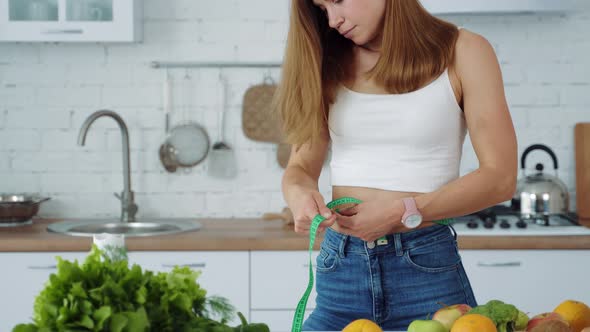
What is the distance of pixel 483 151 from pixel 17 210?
2031mm

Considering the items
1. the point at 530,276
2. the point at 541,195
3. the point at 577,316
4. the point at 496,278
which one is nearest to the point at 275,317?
the point at 496,278

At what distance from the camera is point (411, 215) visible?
1.56 metres

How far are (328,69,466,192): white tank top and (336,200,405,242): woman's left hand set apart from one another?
0.13 m

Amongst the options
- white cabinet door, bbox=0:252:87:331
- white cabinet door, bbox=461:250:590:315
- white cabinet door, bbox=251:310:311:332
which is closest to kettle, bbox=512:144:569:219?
white cabinet door, bbox=461:250:590:315

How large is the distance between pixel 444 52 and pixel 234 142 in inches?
67.7

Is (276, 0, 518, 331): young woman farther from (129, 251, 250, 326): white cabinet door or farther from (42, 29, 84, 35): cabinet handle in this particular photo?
(42, 29, 84, 35): cabinet handle

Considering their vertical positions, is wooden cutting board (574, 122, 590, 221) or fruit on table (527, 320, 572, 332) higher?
wooden cutting board (574, 122, 590, 221)

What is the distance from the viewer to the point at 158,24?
324cm

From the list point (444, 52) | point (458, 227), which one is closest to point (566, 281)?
point (458, 227)

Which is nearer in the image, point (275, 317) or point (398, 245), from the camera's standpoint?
point (398, 245)

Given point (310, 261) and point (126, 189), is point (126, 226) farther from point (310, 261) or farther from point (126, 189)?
point (310, 261)

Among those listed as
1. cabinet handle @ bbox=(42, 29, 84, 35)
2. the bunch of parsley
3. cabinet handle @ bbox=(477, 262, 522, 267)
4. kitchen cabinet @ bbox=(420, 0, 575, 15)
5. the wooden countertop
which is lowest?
cabinet handle @ bbox=(477, 262, 522, 267)

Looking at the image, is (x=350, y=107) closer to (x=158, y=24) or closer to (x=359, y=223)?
(x=359, y=223)

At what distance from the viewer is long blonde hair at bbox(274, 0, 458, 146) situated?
1.67 metres
